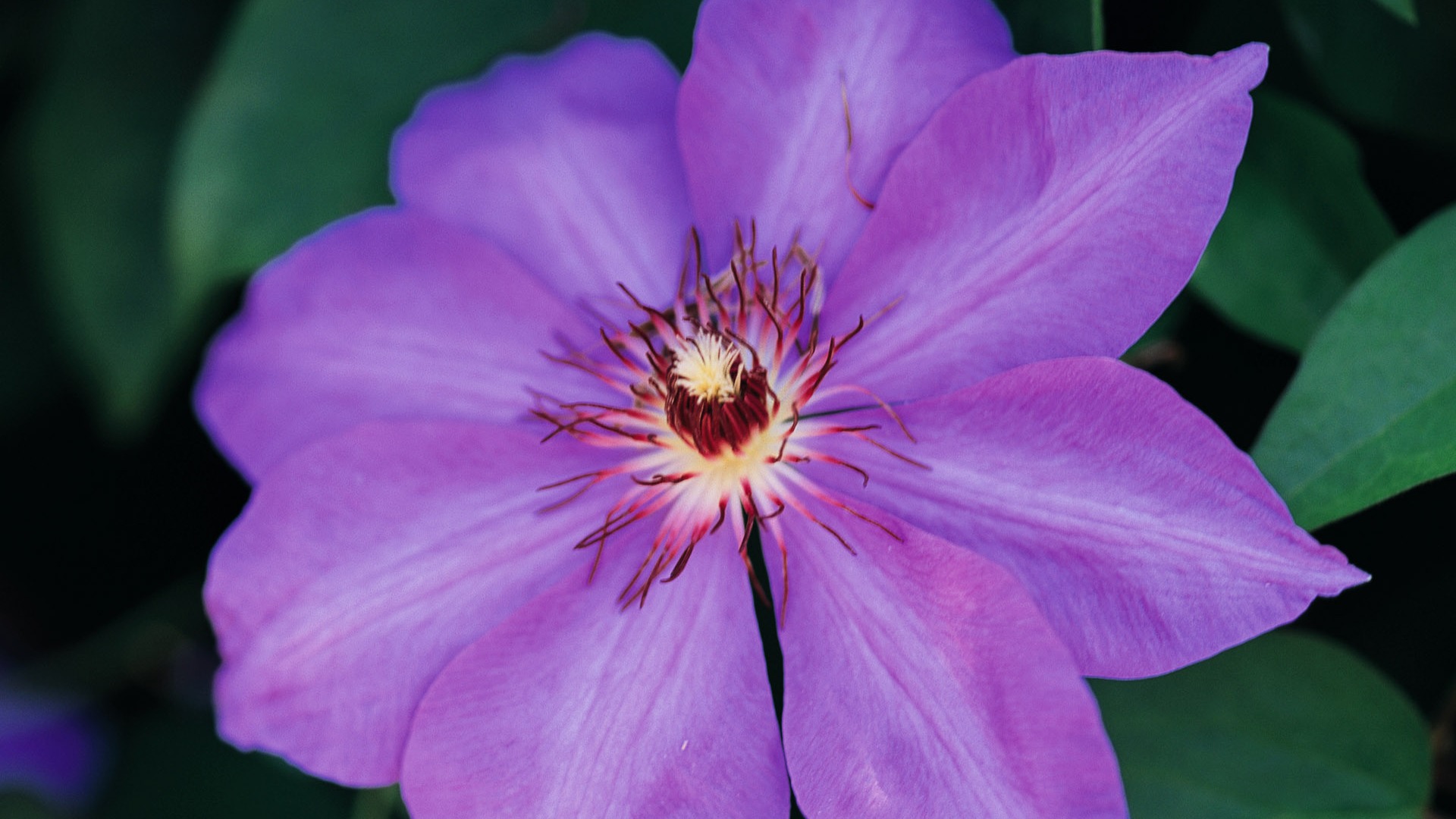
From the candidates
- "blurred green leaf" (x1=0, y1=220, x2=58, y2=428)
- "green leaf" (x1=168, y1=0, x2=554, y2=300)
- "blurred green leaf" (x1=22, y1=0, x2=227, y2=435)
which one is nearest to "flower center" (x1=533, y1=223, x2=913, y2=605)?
"green leaf" (x1=168, y1=0, x2=554, y2=300)

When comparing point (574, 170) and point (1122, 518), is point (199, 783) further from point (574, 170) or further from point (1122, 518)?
point (1122, 518)

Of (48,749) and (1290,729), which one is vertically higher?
(1290,729)

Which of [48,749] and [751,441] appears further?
[48,749]

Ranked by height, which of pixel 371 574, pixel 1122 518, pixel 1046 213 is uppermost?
pixel 1046 213

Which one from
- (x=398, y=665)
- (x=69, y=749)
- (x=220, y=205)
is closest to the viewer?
(x=398, y=665)

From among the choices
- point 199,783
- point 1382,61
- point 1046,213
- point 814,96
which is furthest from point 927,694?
point 199,783

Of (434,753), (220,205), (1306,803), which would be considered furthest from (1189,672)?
(220,205)

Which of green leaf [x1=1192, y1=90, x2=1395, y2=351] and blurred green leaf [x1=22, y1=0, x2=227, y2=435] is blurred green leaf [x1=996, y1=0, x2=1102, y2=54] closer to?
green leaf [x1=1192, y1=90, x2=1395, y2=351]

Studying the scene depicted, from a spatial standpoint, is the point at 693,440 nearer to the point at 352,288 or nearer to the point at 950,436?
the point at 950,436
